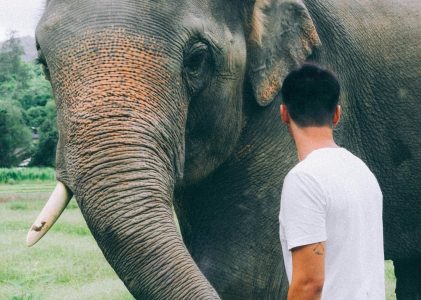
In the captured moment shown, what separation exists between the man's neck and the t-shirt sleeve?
160 mm

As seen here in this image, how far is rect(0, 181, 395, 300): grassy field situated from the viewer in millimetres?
9039

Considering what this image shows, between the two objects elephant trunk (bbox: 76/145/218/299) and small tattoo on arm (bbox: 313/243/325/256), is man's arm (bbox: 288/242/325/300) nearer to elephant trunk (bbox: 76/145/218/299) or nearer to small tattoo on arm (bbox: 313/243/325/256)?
small tattoo on arm (bbox: 313/243/325/256)

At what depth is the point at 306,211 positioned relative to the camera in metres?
2.82

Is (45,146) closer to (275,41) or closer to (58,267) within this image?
(58,267)

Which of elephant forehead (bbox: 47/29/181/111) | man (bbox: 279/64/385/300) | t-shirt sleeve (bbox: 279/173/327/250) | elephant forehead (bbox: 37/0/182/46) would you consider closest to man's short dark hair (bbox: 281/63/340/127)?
man (bbox: 279/64/385/300)

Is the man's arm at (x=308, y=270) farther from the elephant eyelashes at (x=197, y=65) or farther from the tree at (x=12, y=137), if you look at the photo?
the tree at (x=12, y=137)

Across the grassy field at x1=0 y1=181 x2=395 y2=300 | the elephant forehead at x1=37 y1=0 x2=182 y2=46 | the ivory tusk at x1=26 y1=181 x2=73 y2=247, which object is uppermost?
the elephant forehead at x1=37 y1=0 x2=182 y2=46

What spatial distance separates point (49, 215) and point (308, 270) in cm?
157

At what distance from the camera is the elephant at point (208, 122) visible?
3758 mm

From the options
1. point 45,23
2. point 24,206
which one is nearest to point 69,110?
point 45,23

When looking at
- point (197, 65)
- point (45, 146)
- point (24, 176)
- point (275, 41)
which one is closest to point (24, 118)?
point (45, 146)

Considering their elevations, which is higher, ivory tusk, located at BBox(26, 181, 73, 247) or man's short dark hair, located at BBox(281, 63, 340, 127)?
man's short dark hair, located at BBox(281, 63, 340, 127)

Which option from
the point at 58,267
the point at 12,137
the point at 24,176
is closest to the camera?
the point at 58,267

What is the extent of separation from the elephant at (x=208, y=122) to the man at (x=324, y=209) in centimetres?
83
